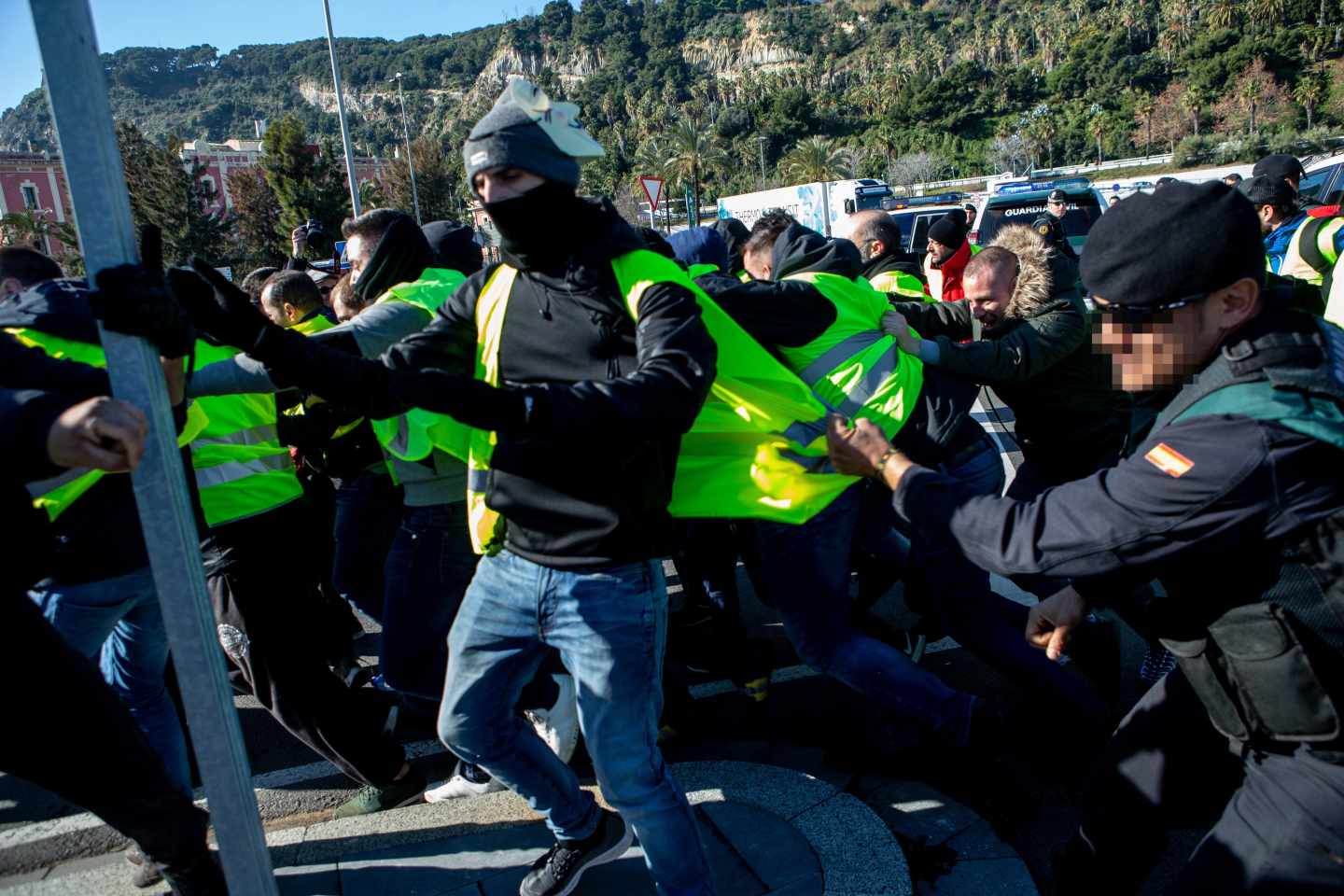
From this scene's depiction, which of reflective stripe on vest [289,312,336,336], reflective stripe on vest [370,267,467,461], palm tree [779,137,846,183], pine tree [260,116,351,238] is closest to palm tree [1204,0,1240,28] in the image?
palm tree [779,137,846,183]

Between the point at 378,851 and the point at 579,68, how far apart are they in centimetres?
18149

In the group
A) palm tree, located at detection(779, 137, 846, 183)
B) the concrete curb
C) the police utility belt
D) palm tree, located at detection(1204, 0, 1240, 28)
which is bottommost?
the concrete curb

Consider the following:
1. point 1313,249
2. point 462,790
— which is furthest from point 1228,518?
point 1313,249

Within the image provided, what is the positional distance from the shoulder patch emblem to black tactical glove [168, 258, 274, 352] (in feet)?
5.38

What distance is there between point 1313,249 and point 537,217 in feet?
16.0

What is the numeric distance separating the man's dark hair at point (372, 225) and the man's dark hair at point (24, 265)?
3.05 ft

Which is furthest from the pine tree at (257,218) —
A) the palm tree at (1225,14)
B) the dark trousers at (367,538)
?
the palm tree at (1225,14)

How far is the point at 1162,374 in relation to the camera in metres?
1.75

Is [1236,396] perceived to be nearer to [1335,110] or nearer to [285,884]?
[285,884]

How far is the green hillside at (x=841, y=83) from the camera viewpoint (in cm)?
7019

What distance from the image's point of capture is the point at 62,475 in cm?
226

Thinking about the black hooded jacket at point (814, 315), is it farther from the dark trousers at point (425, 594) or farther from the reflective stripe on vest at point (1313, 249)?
the reflective stripe on vest at point (1313, 249)

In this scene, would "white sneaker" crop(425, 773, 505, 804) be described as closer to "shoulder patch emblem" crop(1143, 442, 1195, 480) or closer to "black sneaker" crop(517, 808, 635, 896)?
"black sneaker" crop(517, 808, 635, 896)

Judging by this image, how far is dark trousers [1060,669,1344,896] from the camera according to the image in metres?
1.58
